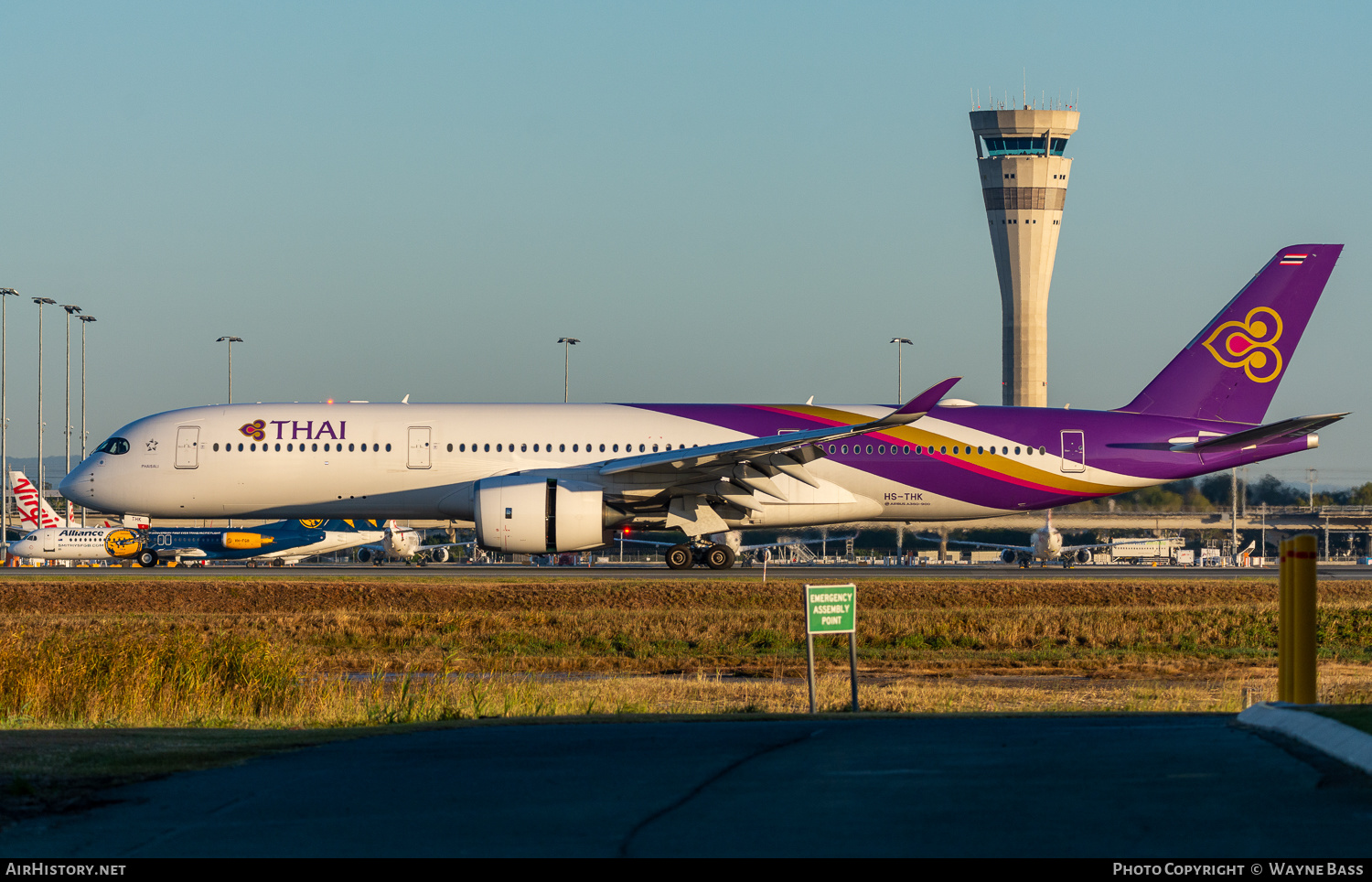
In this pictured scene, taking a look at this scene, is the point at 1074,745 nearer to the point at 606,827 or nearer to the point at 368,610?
the point at 606,827

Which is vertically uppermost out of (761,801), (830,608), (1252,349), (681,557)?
(1252,349)

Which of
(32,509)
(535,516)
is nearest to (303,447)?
(535,516)

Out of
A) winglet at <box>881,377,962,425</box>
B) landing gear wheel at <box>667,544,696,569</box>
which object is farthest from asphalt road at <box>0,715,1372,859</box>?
landing gear wheel at <box>667,544,696,569</box>

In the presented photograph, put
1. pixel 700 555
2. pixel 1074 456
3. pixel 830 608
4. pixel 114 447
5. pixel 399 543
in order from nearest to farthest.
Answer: pixel 830 608 → pixel 1074 456 → pixel 114 447 → pixel 700 555 → pixel 399 543

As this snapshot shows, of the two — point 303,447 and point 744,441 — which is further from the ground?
point 744,441

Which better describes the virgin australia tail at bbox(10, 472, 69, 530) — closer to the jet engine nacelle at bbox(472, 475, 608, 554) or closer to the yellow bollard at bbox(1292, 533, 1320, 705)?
the jet engine nacelle at bbox(472, 475, 608, 554)

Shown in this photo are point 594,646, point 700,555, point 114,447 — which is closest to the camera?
point 594,646

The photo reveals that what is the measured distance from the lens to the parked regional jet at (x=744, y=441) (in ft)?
109

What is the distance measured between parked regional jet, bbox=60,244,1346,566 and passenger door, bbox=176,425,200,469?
0.10 feet

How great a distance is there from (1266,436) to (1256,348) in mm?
3308

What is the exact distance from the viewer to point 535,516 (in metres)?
30.8

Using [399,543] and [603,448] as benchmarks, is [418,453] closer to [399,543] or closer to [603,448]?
[603,448]

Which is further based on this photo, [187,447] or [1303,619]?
[187,447]
